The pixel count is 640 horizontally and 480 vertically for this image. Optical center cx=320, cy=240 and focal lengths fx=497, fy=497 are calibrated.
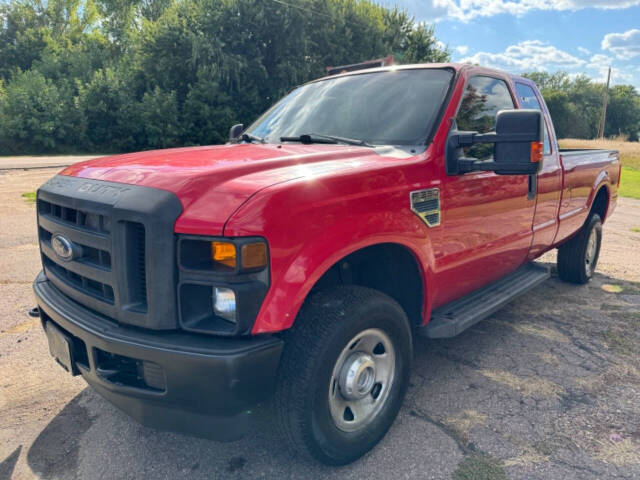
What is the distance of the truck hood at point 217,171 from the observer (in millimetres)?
1911

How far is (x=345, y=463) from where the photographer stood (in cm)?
234

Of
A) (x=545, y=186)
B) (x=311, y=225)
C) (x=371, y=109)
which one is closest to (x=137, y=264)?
(x=311, y=225)

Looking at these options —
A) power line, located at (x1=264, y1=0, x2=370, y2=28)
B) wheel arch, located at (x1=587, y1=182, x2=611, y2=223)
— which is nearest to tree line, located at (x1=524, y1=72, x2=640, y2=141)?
power line, located at (x1=264, y1=0, x2=370, y2=28)

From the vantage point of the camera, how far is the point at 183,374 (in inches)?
73.5

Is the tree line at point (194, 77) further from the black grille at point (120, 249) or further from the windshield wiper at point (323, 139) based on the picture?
the black grille at point (120, 249)

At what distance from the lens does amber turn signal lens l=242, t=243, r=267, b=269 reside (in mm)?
1853

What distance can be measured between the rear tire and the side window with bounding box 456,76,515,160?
2.17m

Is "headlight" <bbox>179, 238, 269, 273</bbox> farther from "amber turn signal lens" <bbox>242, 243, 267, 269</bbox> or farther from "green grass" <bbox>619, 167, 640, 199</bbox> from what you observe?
"green grass" <bbox>619, 167, 640, 199</bbox>

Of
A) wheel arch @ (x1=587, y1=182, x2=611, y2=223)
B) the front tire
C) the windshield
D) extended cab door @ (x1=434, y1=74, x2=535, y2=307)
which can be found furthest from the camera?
wheel arch @ (x1=587, y1=182, x2=611, y2=223)

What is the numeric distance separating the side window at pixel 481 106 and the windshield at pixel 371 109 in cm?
19

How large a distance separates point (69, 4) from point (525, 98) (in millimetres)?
48882

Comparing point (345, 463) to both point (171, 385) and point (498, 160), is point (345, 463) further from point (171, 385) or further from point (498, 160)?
point (498, 160)

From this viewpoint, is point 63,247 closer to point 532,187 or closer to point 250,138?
point 250,138

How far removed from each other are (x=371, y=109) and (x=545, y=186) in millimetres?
1630
